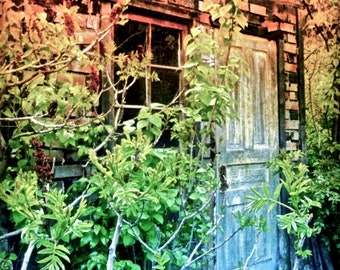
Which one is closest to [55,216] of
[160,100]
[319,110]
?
[160,100]

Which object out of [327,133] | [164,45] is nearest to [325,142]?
[327,133]

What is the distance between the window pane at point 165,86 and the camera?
3.67 metres

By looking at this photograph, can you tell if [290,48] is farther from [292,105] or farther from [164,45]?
[164,45]

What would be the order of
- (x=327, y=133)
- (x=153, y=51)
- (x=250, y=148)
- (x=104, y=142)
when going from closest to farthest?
(x=104, y=142), (x=153, y=51), (x=250, y=148), (x=327, y=133)

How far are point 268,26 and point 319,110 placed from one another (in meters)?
2.47

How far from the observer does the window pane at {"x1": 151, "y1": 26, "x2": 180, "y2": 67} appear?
12.0 ft

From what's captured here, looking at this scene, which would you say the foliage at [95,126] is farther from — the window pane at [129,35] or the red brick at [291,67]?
the red brick at [291,67]

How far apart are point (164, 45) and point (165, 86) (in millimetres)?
350

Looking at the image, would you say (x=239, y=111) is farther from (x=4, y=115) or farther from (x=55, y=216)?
(x=55, y=216)

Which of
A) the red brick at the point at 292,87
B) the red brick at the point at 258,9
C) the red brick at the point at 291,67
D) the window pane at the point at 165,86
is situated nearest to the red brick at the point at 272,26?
the red brick at the point at 258,9

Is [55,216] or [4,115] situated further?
[4,115]

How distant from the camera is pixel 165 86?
3.73 m

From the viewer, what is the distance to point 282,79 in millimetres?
4543

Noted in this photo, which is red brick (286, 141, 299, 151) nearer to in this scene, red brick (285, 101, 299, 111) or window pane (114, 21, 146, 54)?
red brick (285, 101, 299, 111)
